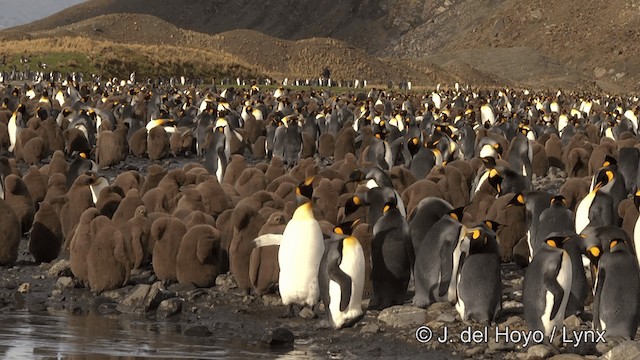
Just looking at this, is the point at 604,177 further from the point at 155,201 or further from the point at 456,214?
the point at 155,201

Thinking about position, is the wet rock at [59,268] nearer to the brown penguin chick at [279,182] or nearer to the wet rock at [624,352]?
the brown penguin chick at [279,182]

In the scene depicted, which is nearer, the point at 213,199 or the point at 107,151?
the point at 213,199

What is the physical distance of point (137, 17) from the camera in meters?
80.2

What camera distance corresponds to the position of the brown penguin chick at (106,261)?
32.3ft

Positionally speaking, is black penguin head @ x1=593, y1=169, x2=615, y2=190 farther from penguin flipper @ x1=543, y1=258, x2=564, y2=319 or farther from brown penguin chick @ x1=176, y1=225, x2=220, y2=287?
brown penguin chick @ x1=176, y1=225, x2=220, y2=287

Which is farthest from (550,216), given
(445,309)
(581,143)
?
(581,143)

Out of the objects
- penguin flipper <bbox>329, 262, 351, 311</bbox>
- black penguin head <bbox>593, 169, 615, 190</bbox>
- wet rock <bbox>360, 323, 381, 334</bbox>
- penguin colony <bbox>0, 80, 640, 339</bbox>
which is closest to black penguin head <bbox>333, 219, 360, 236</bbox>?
penguin colony <bbox>0, 80, 640, 339</bbox>

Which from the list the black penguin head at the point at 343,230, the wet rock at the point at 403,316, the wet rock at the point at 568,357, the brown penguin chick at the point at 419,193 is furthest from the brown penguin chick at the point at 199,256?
the wet rock at the point at 568,357

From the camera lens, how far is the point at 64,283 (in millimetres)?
10070

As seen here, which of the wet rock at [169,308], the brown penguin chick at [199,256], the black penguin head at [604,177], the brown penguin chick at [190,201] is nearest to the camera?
the wet rock at [169,308]

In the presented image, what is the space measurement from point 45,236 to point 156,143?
9659mm

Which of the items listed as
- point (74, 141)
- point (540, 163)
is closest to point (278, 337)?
point (540, 163)

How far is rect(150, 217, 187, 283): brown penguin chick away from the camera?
1008cm

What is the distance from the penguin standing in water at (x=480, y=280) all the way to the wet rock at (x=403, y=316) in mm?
303
